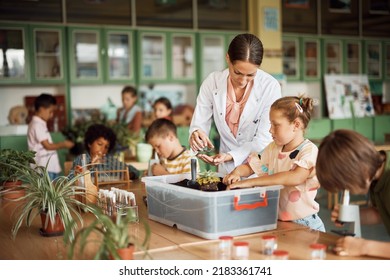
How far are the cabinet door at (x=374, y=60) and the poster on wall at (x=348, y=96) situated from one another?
0.19 metres

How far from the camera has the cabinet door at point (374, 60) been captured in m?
9.04

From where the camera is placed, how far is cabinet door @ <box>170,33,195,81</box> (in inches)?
289

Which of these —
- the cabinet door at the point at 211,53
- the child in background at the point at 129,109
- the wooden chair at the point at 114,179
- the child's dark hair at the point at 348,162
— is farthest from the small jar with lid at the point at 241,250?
the cabinet door at the point at 211,53

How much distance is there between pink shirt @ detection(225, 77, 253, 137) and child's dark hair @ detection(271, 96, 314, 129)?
480mm

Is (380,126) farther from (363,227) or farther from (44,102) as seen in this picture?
(44,102)

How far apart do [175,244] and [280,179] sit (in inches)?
19.7

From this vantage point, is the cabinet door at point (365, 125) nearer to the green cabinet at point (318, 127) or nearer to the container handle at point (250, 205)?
the green cabinet at point (318, 127)

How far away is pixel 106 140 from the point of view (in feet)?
12.3

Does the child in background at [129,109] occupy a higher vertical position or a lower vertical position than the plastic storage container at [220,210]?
higher

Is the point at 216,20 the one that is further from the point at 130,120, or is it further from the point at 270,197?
the point at 270,197

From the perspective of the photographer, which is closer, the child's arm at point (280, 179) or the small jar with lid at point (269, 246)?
the small jar with lid at point (269, 246)

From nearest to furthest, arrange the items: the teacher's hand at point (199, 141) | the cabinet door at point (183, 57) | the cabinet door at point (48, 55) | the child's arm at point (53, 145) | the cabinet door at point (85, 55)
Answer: the teacher's hand at point (199, 141)
the child's arm at point (53, 145)
the cabinet door at point (48, 55)
the cabinet door at point (85, 55)
the cabinet door at point (183, 57)

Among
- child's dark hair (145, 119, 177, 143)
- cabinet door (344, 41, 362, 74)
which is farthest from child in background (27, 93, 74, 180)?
cabinet door (344, 41, 362, 74)
